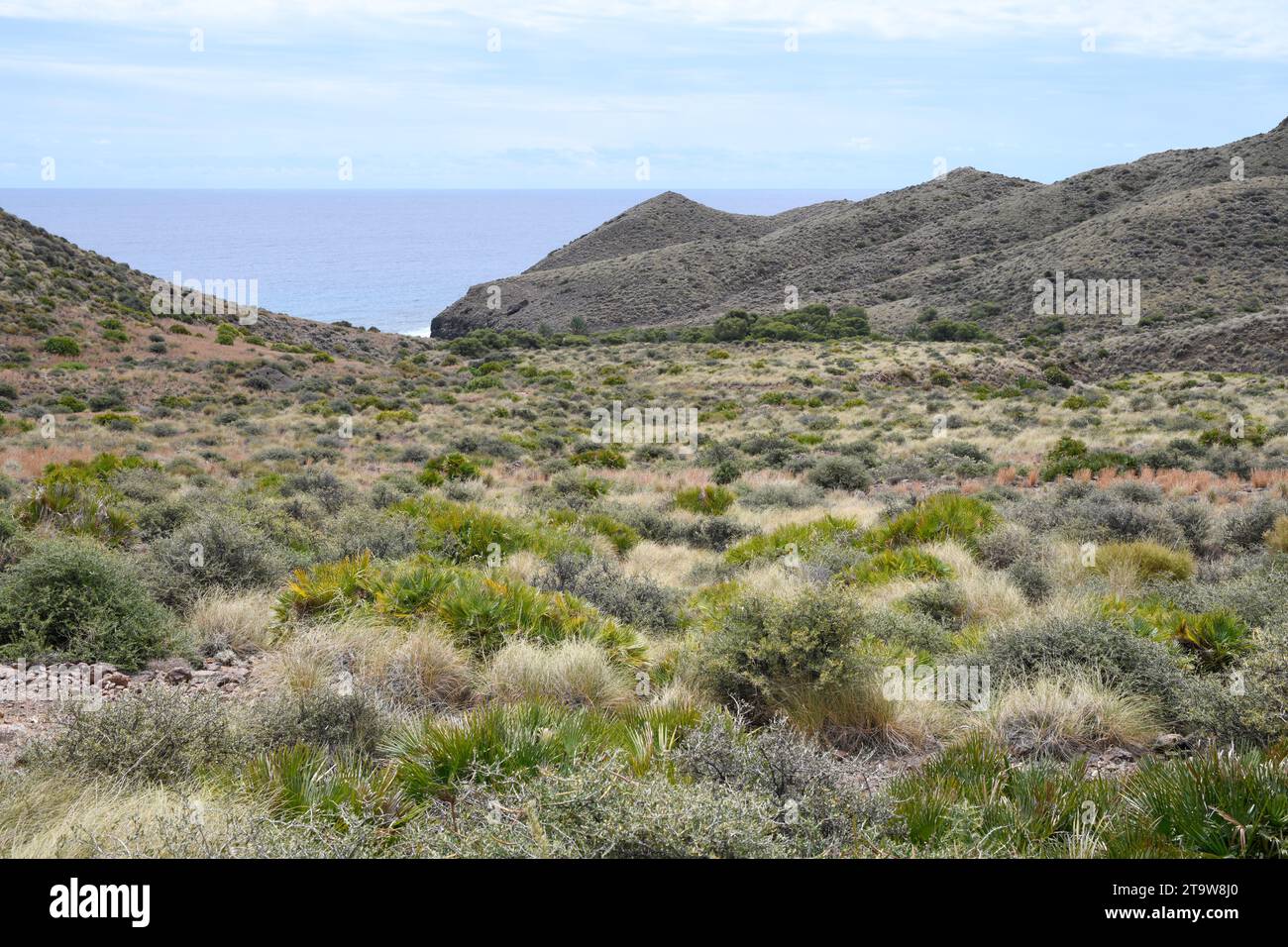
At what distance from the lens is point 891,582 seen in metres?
7.89

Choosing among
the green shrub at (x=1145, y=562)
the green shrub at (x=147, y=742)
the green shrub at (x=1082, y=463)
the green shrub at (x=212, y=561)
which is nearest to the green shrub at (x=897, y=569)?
the green shrub at (x=1145, y=562)

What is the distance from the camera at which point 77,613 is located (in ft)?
17.9

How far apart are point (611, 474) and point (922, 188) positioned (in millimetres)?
82129

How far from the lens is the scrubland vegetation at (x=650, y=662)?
9.52 ft

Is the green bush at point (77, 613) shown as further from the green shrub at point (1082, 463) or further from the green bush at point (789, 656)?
the green shrub at point (1082, 463)

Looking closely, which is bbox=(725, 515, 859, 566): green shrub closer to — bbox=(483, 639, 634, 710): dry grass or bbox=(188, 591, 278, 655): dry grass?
bbox=(483, 639, 634, 710): dry grass

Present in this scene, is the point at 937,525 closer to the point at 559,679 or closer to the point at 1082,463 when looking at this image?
the point at 559,679

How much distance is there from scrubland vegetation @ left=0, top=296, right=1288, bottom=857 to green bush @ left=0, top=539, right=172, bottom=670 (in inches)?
1.0

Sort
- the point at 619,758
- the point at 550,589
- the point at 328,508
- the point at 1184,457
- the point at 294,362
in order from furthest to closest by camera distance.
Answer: the point at 294,362
the point at 1184,457
the point at 328,508
the point at 550,589
the point at 619,758

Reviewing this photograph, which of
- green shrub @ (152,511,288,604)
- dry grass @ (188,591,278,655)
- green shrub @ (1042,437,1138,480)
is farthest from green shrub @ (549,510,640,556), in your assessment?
green shrub @ (1042,437,1138,480)

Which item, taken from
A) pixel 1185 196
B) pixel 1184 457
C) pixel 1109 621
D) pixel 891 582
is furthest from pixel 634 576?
pixel 1185 196

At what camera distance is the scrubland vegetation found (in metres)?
2.90

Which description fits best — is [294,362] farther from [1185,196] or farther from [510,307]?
[1185,196]

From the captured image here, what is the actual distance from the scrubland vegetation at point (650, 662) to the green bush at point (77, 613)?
3 centimetres
